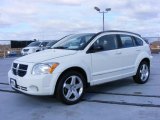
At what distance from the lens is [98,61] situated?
21.4 feet

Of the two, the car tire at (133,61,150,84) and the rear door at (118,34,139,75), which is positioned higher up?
the rear door at (118,34,139,75)

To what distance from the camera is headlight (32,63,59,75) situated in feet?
18.4

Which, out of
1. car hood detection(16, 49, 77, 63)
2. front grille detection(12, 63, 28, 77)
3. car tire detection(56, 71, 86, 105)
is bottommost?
car tire detection(56, 71, 86, 105)

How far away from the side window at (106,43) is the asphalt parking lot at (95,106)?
3.87 ft

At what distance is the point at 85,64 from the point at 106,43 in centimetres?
107

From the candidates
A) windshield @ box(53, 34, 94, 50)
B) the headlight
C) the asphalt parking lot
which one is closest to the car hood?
the headlight

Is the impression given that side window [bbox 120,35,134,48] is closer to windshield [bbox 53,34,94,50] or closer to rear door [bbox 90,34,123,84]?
rear door [bbox 90,34,123,84]

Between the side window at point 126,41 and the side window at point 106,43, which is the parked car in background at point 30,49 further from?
the side window at point 106,43

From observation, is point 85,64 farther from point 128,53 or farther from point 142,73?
point 142,73

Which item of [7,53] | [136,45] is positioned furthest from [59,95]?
[7,53]

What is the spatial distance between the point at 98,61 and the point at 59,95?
1.38 metres

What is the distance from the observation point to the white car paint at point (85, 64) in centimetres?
558

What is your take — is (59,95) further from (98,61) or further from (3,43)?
(3,43)

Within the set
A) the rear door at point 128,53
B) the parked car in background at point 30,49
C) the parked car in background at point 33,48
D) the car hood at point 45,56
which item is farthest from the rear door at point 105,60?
the parked car in background at point 30,49
